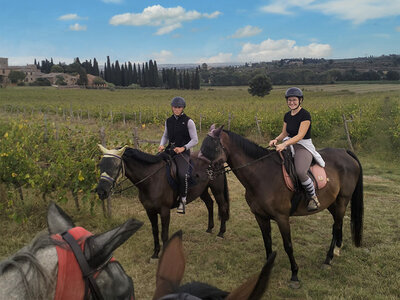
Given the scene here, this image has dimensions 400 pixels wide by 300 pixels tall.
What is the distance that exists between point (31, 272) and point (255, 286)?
84 cm

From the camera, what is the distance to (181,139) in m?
5.09

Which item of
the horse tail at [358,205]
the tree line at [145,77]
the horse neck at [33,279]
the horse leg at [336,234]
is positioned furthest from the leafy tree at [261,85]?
the horse neck at [33,279]

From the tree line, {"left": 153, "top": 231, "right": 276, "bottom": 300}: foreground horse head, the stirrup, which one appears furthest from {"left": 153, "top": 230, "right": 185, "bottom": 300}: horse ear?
the tree line

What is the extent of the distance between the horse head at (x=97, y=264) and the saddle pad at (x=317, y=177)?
2.98 meters

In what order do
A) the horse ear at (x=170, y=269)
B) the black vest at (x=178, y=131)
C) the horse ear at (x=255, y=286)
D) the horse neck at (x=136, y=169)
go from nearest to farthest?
1. the horse ear at (x=255, y=286)
2. the horse ear at (x=170, y=269)
3. the horse neck at (x=136, y=169)
4. the black vest at (x=178, y=131)

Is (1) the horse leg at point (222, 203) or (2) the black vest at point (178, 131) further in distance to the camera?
(1) the horse leg at point (222, 203)

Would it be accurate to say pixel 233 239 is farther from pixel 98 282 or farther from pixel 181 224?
pixel 98 282

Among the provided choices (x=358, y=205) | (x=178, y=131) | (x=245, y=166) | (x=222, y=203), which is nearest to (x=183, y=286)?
(x=245, y=166)

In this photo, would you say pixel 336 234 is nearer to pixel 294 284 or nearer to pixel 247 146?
pixel 294 284

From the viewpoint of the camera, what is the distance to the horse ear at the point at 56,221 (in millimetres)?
1486

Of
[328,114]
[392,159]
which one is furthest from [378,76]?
[392,159]

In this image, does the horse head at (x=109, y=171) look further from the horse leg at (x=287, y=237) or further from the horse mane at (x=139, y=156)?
the horse leg at (x=287, y=237)

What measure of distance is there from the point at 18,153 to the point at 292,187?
5.19m

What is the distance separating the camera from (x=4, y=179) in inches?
226
